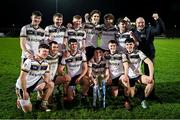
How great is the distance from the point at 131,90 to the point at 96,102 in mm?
952

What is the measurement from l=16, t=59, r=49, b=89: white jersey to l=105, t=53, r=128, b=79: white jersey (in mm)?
1688

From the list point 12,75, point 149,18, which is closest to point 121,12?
point 149,18

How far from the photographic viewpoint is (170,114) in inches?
284

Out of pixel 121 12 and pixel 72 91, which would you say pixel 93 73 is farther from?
pixel 121 12

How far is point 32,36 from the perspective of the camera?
8188 mm

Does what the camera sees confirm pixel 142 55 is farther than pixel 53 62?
Yes

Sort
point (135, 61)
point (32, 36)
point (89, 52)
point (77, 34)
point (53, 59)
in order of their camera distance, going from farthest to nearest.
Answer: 1. point (89, 52)
2. point (77, 34)
3. point (135, 61)
4. point (32, 36)
5. point (53, 59)

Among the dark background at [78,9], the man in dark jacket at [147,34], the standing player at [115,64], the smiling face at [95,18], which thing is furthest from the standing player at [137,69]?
the dark background at [78,9]

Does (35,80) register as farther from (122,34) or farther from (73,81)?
(122,34)

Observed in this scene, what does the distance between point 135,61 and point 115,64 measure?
48 cm

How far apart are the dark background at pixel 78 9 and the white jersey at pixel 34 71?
52016 millimetres

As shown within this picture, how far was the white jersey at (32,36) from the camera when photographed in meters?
8.11

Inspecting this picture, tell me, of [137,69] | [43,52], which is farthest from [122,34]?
[43,52]

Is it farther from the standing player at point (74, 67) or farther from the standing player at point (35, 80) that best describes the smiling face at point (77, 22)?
the standing player at point (35, 80)
